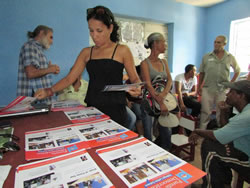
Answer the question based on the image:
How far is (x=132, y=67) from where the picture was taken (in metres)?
1.24

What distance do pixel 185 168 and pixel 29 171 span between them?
0.51m

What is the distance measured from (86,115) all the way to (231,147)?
1.19m

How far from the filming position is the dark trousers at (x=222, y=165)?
1.25 m

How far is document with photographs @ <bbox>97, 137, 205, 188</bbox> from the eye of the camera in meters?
0.51

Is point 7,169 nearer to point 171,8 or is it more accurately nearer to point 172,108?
point 172,108

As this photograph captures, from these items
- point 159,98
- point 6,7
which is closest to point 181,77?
point 159,98

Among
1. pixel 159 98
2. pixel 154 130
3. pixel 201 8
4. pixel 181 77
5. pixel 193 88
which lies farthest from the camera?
pixel 201 8

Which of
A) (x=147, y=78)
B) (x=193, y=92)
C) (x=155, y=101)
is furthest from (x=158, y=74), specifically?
(x=193, y=92)

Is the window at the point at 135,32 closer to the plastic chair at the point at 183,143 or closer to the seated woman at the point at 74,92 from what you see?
the seated woman at the point at 74,92

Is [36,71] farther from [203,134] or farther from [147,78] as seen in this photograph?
[203,134]

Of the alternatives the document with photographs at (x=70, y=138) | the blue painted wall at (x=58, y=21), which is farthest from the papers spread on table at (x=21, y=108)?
the blue painted wall at (x=58, y=21)

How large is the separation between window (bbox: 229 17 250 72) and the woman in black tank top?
3922mm

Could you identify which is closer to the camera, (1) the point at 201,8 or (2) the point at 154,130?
(2) the point at 154,130

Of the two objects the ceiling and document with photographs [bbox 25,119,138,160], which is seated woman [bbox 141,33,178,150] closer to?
document with photographs [bbox 25,119,138,160]
